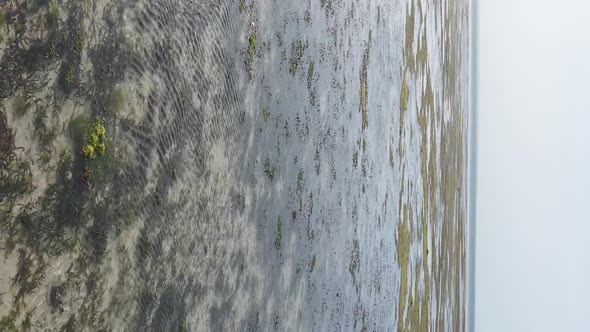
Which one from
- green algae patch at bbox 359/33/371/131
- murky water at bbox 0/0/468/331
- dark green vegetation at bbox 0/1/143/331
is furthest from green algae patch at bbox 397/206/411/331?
dark green vegetation at bbox 0/1/143/331

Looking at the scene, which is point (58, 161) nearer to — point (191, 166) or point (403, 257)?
point (191, 166)

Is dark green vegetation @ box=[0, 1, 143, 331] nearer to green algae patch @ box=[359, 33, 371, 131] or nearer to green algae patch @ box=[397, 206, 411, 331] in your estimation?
green algae patch @ box=[359, 33, 371, 131]

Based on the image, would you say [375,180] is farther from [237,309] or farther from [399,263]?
[237,309]

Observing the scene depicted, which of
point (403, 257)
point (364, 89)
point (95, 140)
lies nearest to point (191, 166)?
point (95, 140)

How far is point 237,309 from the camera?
492mm

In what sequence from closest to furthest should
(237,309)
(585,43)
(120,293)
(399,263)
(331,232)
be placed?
(120,293), (237,309), (331,232), (399,263), (585,43)

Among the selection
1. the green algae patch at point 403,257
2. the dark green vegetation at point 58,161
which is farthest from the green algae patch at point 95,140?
the green algae patch at point 403,257

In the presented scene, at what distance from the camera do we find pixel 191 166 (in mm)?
412

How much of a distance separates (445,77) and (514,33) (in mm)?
1293

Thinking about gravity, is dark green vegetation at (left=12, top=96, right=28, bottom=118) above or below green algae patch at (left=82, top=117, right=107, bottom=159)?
above

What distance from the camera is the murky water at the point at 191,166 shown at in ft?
0.93

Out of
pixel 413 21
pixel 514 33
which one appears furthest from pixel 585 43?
pixel 413 21

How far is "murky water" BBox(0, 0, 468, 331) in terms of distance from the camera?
0.28 metres

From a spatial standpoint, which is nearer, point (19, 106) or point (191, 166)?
point (19, 106)
